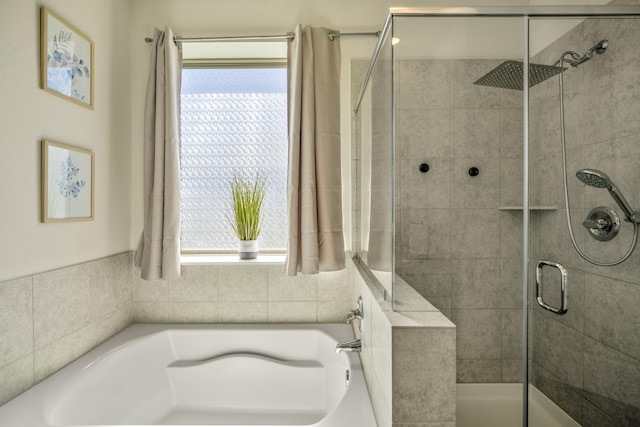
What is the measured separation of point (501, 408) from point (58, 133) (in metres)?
2.06

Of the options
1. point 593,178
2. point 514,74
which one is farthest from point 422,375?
point 514,74

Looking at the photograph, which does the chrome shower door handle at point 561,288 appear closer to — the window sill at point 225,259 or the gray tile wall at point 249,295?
the gray tile wall at point 249,295

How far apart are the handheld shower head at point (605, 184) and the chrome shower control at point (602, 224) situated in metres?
0.04

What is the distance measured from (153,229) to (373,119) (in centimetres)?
133

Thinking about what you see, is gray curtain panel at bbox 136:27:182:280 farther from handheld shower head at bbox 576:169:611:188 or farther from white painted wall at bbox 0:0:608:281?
handheld shower head at bbox 576:169:611:188

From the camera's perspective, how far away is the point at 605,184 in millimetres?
1137

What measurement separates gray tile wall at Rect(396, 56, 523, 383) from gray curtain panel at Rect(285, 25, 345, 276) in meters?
0.79

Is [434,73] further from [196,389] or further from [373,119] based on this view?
[196,389]

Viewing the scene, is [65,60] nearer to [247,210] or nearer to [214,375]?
[247,210]

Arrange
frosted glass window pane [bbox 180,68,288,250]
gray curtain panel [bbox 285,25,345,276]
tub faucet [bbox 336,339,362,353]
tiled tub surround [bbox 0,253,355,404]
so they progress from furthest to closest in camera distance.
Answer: frosted glass window pane [bbox 180,68,288,250] → gray curtain panel [bbox 285,25,345,276] → tiled tub surround [bbox 0,253,355,404] → tub faucet [bbox 336,339,362,353]

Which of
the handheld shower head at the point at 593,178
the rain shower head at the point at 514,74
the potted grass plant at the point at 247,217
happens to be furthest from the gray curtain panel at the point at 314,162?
the handheld shower head at the point at 593,178

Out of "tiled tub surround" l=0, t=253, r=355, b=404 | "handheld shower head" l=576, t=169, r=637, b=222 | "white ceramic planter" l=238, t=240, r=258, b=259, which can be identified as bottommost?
"tiled tub surround" l=0, t=253, r=355, b=404

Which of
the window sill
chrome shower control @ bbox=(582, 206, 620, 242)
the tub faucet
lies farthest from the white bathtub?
chrome shower control @ bbox=(582, 206, 620, 242)

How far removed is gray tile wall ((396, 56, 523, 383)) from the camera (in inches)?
46.3
